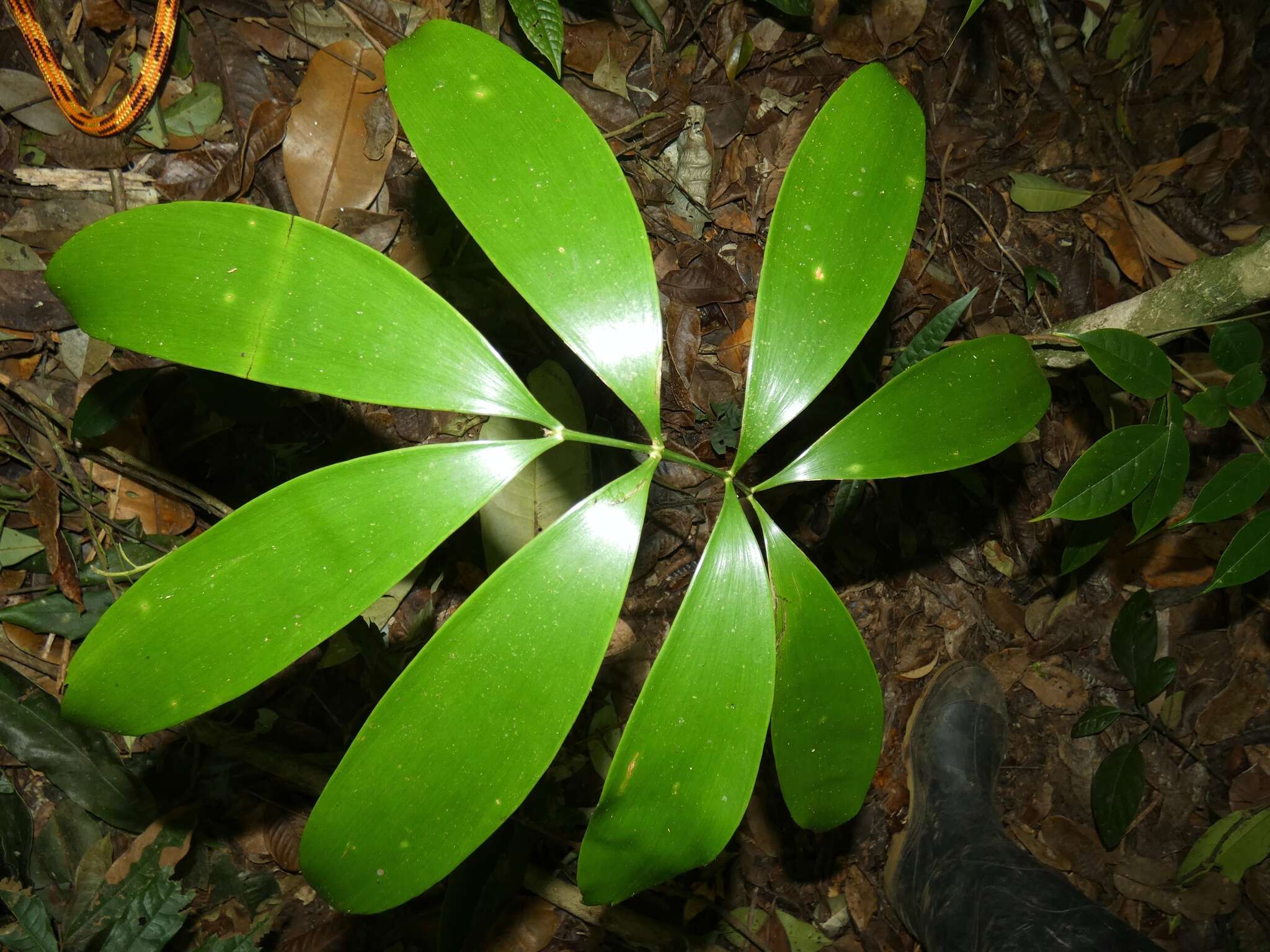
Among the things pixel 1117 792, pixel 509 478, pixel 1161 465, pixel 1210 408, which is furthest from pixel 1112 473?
pixel 1117 792

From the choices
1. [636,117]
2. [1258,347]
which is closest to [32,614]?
[636,117]

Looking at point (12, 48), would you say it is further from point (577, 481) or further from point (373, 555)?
point (373, 555)

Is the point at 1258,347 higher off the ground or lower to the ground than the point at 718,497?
higher

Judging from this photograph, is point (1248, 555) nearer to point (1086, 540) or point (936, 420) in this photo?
point (1086, 540)

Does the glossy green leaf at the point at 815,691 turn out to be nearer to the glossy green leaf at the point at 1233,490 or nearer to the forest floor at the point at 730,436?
the glossy green leaf at the point at 1233,490

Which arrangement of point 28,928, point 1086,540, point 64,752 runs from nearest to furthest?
point 28,928 < point 64,752 < point 1086,540

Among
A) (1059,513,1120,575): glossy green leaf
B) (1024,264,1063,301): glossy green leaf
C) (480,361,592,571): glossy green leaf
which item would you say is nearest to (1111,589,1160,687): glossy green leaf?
(1059,513,1120,575): glossy green leaf
